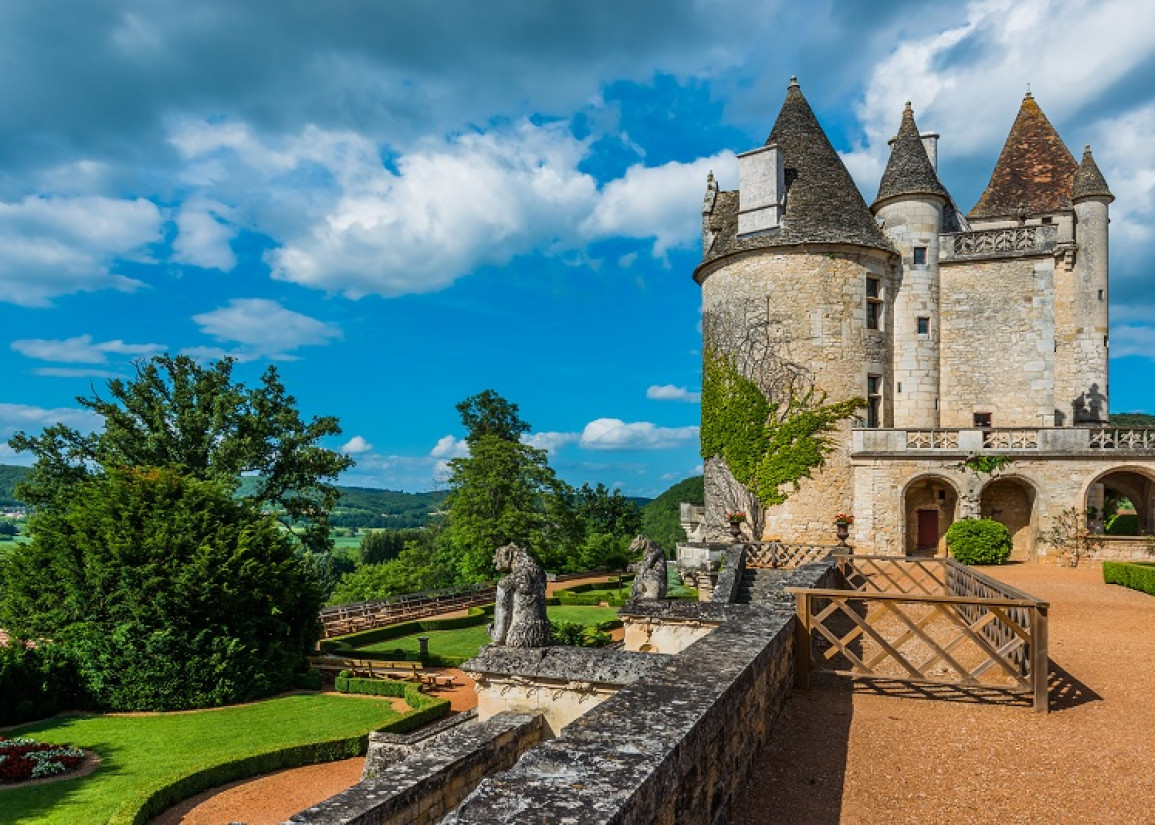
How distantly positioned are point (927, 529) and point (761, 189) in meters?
14.2

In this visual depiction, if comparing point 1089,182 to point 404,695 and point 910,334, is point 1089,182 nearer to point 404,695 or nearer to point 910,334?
point 910,334

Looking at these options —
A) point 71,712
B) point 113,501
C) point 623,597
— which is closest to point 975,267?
point 623,597

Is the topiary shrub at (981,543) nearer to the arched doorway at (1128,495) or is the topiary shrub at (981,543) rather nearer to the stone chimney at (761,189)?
the arched doorway at (1128,495)

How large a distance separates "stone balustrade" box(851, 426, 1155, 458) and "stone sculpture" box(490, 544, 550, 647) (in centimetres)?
1950

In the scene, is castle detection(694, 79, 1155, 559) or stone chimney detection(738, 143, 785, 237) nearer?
castle detection(694, 79, 1155, 559)

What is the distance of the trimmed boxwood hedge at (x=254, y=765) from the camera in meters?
10.4

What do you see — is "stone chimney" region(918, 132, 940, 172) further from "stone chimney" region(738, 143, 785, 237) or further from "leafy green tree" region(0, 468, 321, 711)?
"leafy green tree" region(0, 468, 321, 711)

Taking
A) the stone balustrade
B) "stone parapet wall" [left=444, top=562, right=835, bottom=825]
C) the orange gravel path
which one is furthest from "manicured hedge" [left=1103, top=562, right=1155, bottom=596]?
"stone parapet wall" [left=444, top=562, right=835, bottom=825]

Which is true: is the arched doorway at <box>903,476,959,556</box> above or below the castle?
below

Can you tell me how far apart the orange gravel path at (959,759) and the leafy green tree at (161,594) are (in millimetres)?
14992

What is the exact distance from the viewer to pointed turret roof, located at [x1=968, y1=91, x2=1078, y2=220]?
3014cm

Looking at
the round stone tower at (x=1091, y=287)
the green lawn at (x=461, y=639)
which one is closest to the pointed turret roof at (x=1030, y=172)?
the round stone tower at (x=1091, y=287)

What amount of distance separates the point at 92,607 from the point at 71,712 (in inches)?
92.3

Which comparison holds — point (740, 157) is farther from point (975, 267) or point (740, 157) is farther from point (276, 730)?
point (276, 730)
